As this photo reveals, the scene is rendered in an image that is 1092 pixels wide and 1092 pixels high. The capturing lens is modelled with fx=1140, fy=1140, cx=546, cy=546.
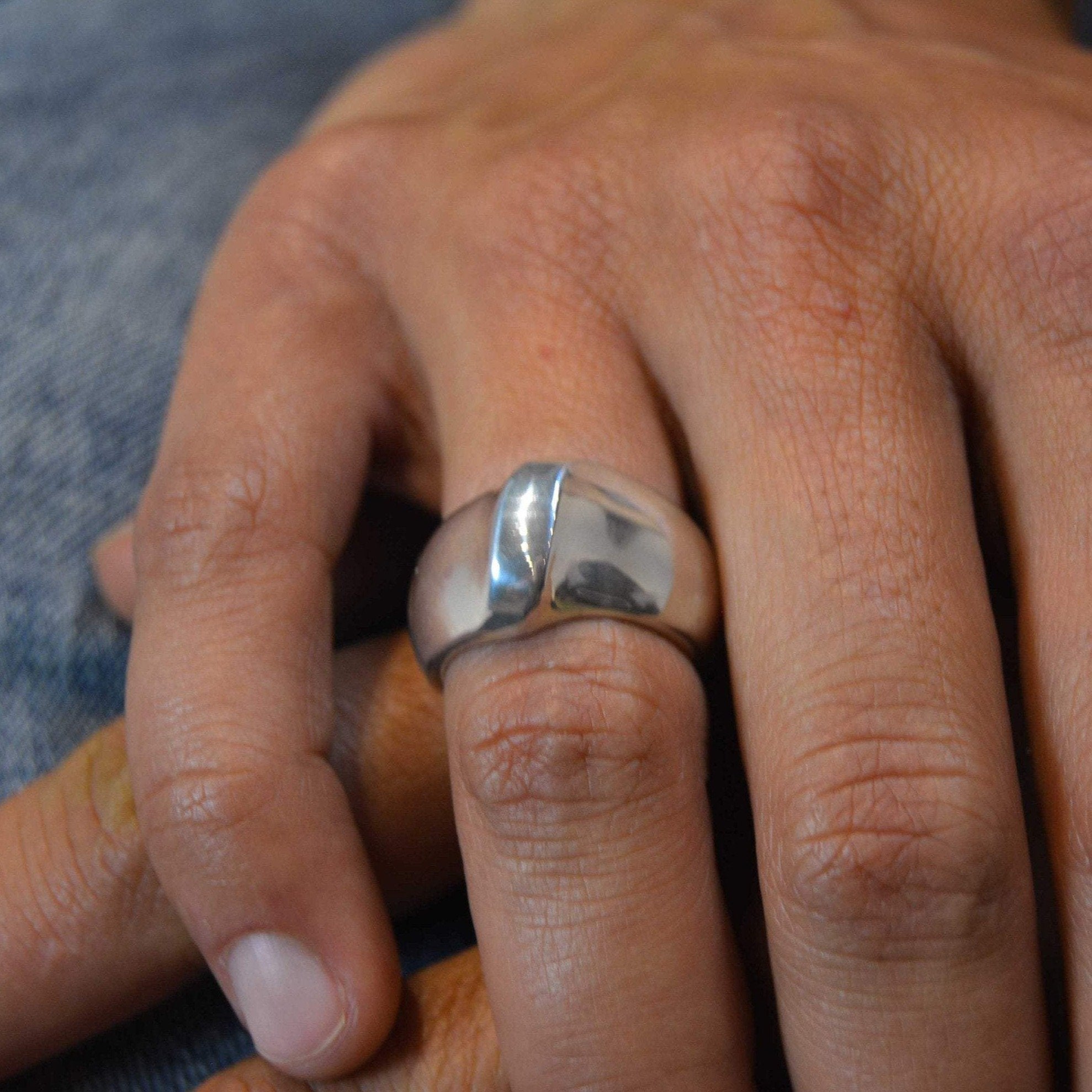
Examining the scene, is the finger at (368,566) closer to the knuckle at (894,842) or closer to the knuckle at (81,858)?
the knuckle at (81,858)

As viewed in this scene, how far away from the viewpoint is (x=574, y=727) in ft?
2.03

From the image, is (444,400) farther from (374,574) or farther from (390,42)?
(390,42)

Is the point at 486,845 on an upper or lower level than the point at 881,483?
lower

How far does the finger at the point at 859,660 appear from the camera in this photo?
0.58 meters

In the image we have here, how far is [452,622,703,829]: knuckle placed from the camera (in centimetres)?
62

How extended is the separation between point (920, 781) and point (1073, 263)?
33 centimetres

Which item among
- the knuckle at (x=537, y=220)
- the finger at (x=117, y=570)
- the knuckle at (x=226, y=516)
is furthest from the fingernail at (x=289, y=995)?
the knuckle at (x=537, y=220)

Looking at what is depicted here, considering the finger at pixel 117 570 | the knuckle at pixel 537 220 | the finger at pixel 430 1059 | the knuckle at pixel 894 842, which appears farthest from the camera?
the finger at pixel 117 570

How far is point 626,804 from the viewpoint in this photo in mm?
617

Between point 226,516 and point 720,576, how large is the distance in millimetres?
328

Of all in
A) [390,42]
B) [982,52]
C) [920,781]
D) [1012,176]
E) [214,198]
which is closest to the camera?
[920,781]

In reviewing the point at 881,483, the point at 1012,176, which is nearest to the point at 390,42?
the point at 1012,176

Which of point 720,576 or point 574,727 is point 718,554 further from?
point 574,727

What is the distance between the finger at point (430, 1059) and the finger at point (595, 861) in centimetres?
7
